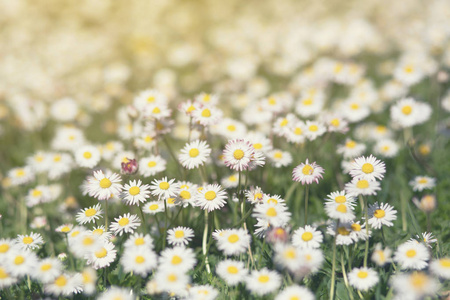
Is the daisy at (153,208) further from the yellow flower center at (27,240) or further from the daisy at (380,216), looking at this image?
the daisy at (380,216)

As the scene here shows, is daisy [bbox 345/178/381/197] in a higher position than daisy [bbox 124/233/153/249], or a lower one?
higher

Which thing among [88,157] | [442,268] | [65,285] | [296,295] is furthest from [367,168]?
[88,157]

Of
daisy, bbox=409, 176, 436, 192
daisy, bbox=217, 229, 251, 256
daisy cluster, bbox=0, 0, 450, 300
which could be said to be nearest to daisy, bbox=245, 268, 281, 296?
daisy cluster, bbox=0, 0, 450, 300

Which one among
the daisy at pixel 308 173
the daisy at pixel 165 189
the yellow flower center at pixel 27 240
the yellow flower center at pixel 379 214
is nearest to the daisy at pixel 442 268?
the yellow flower center at pixel 379 214

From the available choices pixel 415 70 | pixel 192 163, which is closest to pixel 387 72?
pixel 415 70

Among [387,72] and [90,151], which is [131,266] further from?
[387,72]

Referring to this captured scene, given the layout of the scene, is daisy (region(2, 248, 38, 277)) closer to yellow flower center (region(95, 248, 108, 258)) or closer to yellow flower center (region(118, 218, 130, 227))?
yellow flower center (region(95, 248, 108, 258))

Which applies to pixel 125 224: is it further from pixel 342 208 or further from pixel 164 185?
pixel 342 208
